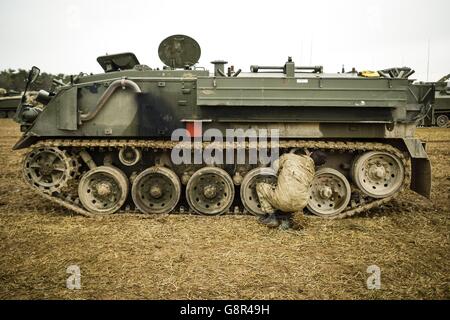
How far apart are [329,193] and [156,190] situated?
3.49 metres

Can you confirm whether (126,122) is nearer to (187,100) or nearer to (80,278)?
(187,100)

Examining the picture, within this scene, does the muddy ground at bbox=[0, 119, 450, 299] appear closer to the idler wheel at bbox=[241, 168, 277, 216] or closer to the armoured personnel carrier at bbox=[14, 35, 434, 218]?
the idler wheel at bbox=[241, 168, 277, 216]

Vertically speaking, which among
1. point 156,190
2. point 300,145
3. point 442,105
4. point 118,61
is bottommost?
point 156,190

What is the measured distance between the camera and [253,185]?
8305 millimetres

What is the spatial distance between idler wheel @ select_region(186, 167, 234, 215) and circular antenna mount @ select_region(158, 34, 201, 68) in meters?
2.59

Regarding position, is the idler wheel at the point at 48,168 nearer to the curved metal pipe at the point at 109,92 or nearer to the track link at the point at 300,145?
the track link at the point at 300,145

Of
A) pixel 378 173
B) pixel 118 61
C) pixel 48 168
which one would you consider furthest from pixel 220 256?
pixel 118 61

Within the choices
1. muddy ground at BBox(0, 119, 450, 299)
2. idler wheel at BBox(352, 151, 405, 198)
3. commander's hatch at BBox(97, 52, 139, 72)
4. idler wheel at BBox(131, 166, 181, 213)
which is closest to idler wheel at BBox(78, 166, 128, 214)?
idler wheel at BBox(131, 166, 181, 213)

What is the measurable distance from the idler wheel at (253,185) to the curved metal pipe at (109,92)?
9.18 ft

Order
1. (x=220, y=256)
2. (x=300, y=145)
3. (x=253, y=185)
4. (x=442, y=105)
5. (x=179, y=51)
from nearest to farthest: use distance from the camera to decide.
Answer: (x=220, y=256) → (x=300, y=145) → (x=253, y=185) → (x=179, y=51) → (x=442, y=105)

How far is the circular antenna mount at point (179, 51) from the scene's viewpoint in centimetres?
905

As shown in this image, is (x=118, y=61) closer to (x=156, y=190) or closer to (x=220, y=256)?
(x=156, y=190)
